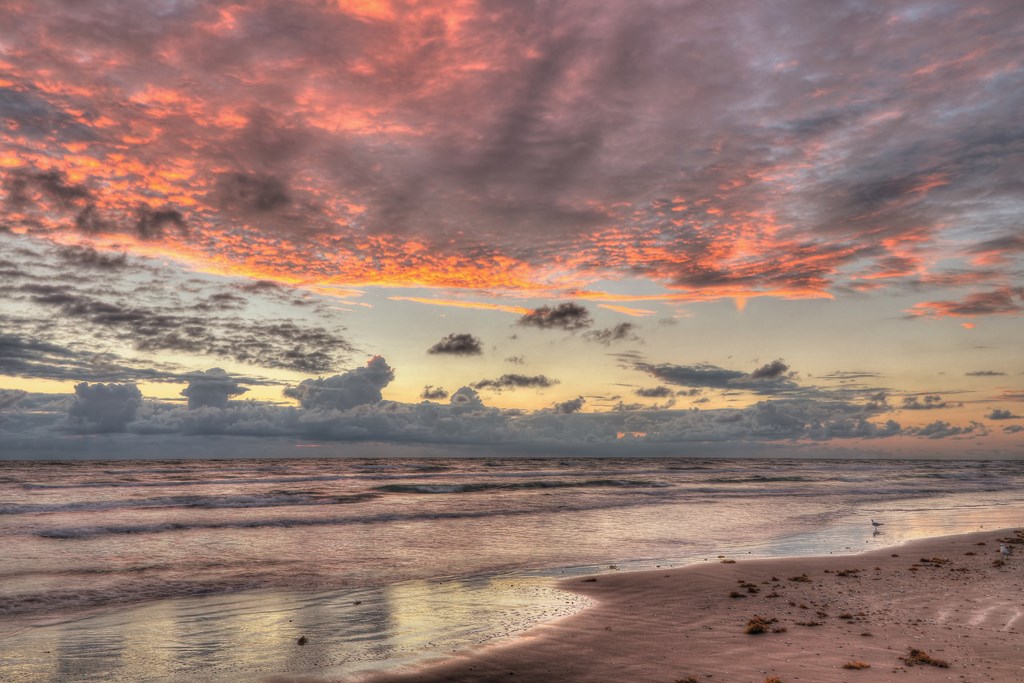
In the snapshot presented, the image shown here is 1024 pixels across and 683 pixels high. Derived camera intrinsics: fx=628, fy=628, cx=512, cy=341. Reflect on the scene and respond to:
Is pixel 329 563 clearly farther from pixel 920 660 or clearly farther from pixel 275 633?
pixel 920 660

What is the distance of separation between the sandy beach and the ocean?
1141 mm

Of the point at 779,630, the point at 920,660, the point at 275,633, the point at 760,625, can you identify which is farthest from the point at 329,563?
the point at 920,660

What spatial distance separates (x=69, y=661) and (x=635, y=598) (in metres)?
11.6

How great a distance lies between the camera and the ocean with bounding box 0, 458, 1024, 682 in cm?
1139

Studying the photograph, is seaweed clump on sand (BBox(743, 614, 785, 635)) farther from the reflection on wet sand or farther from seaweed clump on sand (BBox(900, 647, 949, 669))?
the reflection on wet sand

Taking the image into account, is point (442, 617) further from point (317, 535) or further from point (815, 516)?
point (815, 516)

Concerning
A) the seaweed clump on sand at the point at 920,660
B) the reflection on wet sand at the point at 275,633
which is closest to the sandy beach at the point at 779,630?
the seaweed clump on sand at the point at 920,660

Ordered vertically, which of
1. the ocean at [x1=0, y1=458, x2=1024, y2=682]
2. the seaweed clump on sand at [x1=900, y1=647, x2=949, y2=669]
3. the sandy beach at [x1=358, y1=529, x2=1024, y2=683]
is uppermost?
the seaweed clump on sand at [x1=900, y1=647, x2=949, y2=669]

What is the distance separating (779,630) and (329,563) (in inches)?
583

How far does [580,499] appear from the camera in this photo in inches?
1987

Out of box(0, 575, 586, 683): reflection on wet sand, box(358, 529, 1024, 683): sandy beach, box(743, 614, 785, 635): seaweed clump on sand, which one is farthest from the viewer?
box(743, 614, 785, 635): seaweed clump on sand

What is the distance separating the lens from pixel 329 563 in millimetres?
Result: 21375

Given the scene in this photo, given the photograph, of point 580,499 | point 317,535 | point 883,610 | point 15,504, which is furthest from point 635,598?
point 15,504

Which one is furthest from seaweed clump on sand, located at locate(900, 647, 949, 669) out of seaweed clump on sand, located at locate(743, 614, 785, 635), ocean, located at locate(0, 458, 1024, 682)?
ocean, located at locate(0, 458, 1024, 682)
